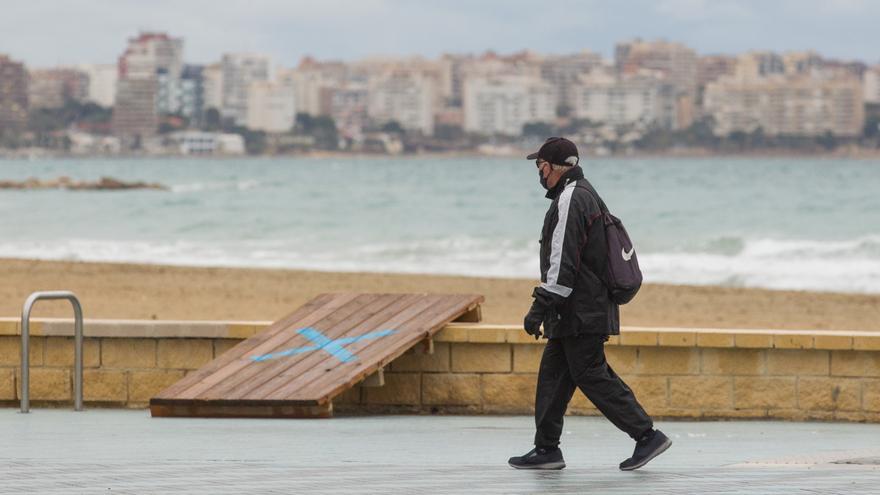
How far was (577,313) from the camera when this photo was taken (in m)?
7.35

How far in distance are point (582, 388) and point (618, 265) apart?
618 millimetres

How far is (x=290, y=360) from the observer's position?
9750 millimetres

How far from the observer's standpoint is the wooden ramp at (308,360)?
941 centimetres

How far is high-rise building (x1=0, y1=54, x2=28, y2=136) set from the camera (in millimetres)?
182125

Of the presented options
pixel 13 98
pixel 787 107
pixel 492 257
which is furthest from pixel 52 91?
pixel 492 257

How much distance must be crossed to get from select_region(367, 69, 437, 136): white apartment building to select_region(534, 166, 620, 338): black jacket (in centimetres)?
16705

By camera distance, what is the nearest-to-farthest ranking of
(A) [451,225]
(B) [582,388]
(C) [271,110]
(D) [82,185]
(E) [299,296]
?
(B) [582,388] < (E) [299,296] < (A) [451,225] < (D) [82,185] < (C) [271,110]

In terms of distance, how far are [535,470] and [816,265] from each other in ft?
99.3

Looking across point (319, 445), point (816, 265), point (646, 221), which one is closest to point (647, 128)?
point (646, 221)

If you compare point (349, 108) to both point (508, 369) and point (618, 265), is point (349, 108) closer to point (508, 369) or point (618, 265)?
point (508, 369)

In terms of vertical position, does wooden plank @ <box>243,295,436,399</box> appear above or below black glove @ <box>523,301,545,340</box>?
below

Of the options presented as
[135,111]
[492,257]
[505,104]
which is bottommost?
[492,257]

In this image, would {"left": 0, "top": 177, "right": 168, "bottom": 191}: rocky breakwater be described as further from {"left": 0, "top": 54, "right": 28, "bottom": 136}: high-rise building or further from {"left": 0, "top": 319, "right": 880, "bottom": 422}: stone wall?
{"left": 0, "top": 54, "right": 28, "bottom": 136}: high-rise building

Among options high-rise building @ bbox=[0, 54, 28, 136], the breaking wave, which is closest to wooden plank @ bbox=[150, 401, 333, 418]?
the breaking wave
